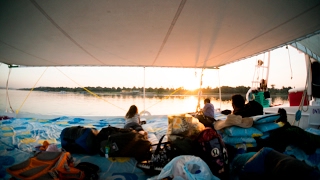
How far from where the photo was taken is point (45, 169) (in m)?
1.61

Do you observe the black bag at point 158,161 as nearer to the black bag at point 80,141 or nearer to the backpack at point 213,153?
the backpack at point 213,153

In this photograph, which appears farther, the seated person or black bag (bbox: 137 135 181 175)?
the seated person

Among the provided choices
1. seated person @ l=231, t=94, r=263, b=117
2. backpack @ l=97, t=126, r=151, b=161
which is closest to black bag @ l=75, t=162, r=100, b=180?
backpack @ l=97, t=126, r=151, b=161

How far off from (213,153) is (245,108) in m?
1.75

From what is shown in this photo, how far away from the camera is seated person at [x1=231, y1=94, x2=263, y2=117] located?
3.09 m

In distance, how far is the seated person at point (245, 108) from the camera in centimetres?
309

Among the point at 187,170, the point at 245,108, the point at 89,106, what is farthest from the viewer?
the point at 89,106

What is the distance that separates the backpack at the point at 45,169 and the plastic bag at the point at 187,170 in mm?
964

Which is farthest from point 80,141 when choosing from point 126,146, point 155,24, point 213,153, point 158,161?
point 155,24

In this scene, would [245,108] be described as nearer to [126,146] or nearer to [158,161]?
[158,161]

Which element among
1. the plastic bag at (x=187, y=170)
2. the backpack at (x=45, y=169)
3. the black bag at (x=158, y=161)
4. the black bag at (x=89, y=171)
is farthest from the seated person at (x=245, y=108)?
the backpack at (x=45, y=169)

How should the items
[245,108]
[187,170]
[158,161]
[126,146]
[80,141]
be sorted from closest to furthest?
[187,170], [158,161], [126,146], [80,141], [245,108]

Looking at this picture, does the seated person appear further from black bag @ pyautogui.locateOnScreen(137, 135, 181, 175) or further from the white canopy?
black bag @ pyautogui.locateOnScreen(137, 135, 181, 175)

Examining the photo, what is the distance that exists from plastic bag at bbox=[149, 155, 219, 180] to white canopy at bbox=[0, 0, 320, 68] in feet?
5.85
